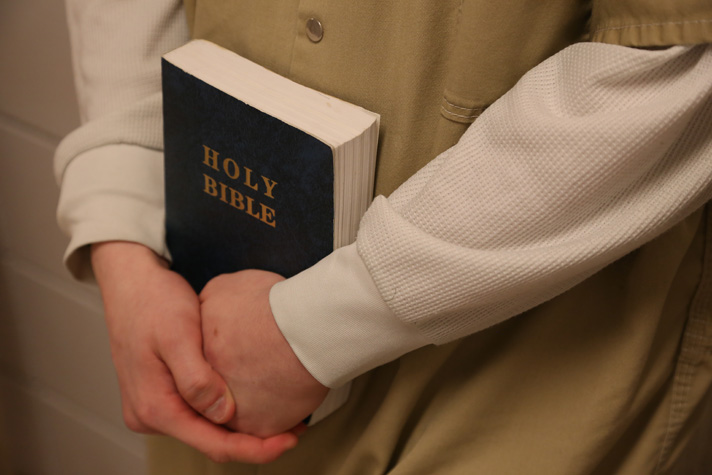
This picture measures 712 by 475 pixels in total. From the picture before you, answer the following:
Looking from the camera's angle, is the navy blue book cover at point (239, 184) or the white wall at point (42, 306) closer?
the navy blue book cover at point (239, 184)

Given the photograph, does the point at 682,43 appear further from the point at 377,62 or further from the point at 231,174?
the point at 231,174

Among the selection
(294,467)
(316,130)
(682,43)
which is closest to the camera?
(682,43)

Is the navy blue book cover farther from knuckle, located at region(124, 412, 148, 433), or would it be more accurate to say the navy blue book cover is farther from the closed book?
knuckle, located at region(124, 412, 148, 433)

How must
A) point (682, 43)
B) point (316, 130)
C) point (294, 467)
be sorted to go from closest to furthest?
point (682, 43) → point (316, 130) → point (294, 467)

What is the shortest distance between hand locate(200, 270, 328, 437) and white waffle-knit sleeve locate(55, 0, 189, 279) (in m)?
0.15

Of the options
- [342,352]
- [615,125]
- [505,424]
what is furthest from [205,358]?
[615,125]

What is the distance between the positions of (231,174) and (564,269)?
0.30 m

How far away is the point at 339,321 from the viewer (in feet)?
1.51

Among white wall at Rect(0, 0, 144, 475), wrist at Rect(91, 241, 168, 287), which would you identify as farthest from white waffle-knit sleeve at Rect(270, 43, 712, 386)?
white wall at Rect(0, 0, 144, 475)

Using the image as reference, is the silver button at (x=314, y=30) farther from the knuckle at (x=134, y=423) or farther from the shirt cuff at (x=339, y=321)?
the knuckle at (x=134, y=423)

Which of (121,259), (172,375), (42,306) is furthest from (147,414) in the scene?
(42,306)

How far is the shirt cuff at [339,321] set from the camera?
445 mm

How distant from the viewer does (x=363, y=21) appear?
47 centimetres

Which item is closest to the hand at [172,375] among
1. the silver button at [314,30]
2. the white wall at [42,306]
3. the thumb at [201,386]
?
the thumb at [201,386]
